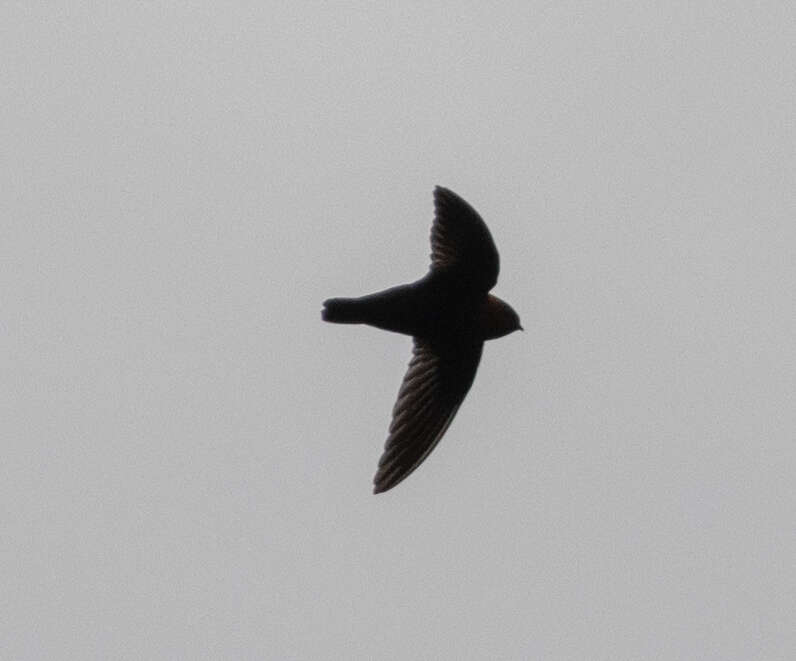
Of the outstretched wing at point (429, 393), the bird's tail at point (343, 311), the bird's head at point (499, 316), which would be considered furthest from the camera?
the outstretched wing at point (429, 393)

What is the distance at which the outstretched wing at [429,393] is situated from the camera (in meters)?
10.8

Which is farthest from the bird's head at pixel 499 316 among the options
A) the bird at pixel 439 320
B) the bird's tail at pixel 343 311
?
the bird's tail at pixel 343 311

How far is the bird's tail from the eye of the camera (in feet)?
33.9

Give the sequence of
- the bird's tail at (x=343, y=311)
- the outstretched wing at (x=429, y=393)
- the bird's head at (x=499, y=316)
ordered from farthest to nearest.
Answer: the outstretched wing at (x=429, y=393) < the bird's head at (x=499, y=316) < the bird's tail at (x=343, y=311)

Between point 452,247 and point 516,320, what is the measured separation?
47 cm

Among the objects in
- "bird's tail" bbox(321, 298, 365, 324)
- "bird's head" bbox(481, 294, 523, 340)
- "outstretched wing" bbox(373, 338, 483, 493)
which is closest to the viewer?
"bird's tail" bbox(321, 298, 365, 324)

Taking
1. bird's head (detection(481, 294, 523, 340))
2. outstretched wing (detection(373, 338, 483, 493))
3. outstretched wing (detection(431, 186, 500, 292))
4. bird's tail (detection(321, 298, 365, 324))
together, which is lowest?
outstretched wing (detection(373, 338, 483, 493))

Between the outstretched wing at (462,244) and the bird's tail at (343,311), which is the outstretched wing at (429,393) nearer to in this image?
the outstretched wing at (462,244)

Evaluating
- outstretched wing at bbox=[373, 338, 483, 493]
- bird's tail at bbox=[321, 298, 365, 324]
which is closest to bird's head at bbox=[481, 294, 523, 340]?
outstretched wing at bbox=[373, 338, 483, 493]

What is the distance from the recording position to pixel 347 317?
10.4 metres

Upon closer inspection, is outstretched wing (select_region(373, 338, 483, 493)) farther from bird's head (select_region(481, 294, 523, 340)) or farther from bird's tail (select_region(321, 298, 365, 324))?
bird's tail (select_region(321, 298, 365, 324))

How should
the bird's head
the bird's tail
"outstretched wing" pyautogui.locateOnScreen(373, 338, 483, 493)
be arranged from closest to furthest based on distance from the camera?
the bird's tail < the bird's head < "outstretched wing" pyautogui.locateOnScreen(373, 338, 483, 493)

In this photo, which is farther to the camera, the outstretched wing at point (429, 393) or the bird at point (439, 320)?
the outstretched wing at point (429, 393)

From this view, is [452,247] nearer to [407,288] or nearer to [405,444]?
[407,288]
